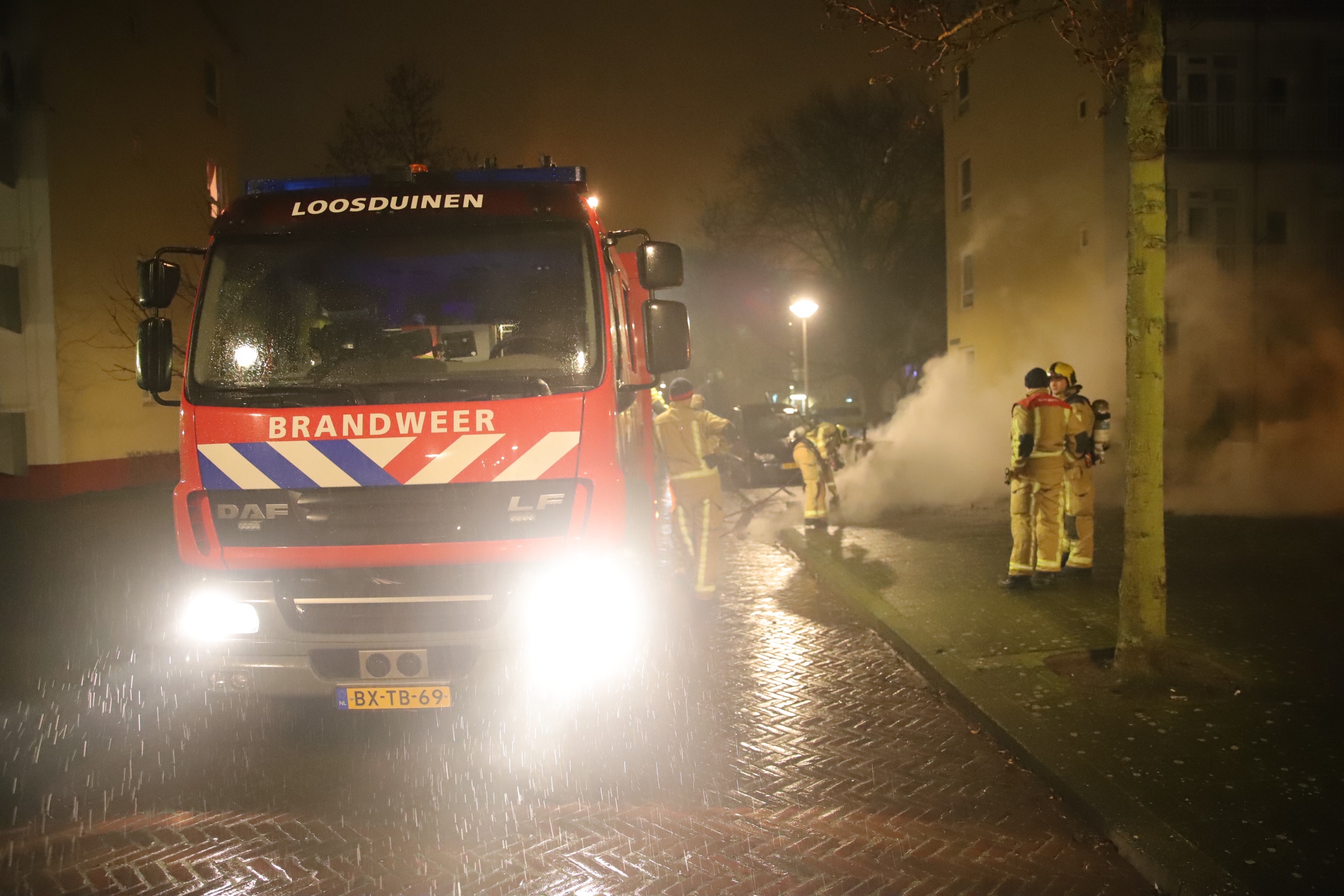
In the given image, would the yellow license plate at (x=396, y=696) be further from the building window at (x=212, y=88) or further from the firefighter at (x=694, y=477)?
the building window at (x=212, y=88)

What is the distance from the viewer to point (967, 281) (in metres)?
27.0

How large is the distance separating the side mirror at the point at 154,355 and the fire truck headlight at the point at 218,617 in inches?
44.9

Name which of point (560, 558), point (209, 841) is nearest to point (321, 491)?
point (560, 558)

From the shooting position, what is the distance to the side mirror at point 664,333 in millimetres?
5453

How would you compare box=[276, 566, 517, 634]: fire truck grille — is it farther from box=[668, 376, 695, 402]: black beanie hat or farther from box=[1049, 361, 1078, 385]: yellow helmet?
box=[1049, 361, 1078, 385]: yellow helmet

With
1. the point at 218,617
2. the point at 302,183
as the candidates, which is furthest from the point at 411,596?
the point at 302,183

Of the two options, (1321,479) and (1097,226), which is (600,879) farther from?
(1097,226)

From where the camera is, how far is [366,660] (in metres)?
4.77

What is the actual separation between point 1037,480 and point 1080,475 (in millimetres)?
889

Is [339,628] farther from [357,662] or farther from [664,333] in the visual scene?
[664,333]

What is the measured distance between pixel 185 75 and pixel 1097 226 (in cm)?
2017

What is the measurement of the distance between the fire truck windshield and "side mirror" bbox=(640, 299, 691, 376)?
0.48 metres

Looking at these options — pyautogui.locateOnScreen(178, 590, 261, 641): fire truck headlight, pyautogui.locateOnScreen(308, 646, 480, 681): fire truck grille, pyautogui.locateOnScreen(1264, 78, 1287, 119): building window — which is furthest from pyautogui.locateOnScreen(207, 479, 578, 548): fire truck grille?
pyautogui.locateOnScreen(1264, 78, 1287, 119): building window

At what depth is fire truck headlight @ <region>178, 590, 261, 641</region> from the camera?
483 centimetres
